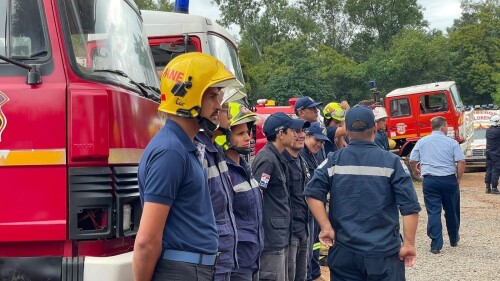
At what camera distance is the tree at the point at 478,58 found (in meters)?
50.0

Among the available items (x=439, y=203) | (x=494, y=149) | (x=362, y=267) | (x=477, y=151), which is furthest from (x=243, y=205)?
(x=477, y=151)

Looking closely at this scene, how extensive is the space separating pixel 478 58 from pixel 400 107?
108 ft

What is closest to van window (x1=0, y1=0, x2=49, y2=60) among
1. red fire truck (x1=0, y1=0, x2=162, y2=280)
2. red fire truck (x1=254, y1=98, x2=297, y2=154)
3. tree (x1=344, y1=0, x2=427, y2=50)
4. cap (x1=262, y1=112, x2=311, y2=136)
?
red fire truck (x1=0, y1=0, x2=162, y2=280)

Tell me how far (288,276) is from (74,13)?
2.99 meters

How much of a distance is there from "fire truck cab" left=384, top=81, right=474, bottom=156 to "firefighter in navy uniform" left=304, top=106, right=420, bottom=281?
16.5m

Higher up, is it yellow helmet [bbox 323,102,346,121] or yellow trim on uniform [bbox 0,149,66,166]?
yellow trim on uniform [bbox 0,149,66,166]

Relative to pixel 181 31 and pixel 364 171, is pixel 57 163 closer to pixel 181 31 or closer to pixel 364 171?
pixel 364 171

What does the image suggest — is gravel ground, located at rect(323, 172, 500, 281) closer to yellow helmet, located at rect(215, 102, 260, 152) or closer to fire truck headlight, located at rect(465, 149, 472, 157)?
yellow helmet, located at rect(215, 102, 260, 152)

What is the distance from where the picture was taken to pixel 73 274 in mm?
3129

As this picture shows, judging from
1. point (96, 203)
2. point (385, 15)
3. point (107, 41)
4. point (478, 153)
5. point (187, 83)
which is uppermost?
point (385, 15)

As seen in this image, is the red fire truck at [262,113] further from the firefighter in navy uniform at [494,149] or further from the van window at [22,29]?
the van window at [22,29]

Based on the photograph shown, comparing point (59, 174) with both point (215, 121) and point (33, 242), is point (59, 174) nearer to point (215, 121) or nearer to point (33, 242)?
point (33, 242)

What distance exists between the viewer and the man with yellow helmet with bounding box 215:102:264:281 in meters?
4.11

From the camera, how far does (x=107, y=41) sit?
371 cm
